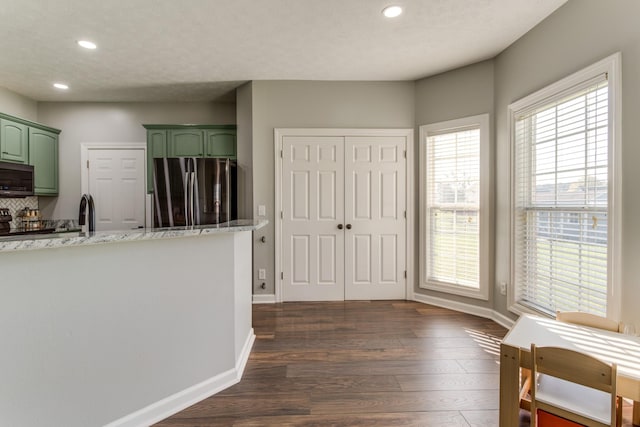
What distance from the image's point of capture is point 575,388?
133 centimetres

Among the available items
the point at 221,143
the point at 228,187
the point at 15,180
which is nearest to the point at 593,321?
the point at 228,187

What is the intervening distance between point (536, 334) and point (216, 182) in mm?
3223

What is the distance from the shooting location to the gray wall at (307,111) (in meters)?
3.73

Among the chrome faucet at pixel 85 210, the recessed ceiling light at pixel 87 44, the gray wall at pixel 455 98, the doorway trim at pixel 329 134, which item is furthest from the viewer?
the chrome faucet at pixel 85 210

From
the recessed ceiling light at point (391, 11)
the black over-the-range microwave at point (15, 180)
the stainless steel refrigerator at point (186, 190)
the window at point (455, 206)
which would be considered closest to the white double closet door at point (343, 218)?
the window at point (455, 206)

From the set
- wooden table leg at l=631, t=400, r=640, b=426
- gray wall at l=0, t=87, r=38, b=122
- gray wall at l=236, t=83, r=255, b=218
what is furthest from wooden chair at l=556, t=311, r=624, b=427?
gray wall at l=0, t=87, r=38, b=122

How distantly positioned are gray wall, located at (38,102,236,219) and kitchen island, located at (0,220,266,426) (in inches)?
129

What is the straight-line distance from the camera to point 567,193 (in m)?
2.30

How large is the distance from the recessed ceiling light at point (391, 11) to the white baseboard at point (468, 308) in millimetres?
2911

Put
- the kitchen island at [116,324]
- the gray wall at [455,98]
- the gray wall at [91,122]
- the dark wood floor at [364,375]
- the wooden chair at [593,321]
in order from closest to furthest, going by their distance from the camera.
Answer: the kitchen island at [116,324] → the wooden chair at [593,321] → the dark wood floor at [364,375] → the gray wall at [455,98] → the gray wall at [91,122]

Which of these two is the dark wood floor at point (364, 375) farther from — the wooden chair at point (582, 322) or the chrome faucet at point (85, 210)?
the chrome faucet at point (85, 210)

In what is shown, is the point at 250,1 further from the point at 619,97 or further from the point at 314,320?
the point at 314,320

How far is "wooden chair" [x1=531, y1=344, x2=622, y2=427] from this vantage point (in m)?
1.11

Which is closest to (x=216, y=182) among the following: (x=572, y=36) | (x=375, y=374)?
(x=375, y=374)
